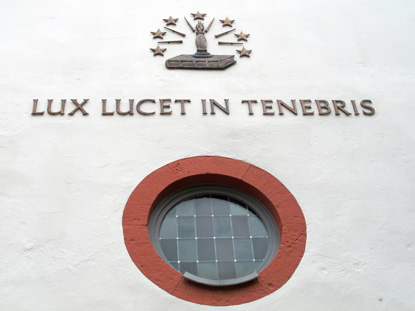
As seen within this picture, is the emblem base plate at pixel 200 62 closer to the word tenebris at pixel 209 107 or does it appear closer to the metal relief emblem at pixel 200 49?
the metal relief emblem at pixel 200 49

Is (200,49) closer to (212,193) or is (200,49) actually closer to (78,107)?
(78,107)

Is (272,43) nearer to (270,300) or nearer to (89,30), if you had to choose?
(89,30)

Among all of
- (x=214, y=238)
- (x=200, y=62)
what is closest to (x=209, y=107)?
(x=200, y=62)

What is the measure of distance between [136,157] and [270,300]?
2.53 metres

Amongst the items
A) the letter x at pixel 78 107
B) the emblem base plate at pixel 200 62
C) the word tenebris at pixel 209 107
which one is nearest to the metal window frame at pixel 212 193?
the word tenebris at pixel 209 107

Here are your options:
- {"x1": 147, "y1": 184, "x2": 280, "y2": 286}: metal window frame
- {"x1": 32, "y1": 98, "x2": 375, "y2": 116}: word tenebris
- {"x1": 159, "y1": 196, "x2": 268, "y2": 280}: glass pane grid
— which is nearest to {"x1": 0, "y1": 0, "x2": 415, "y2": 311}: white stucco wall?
{"x1": 32, "y1": 98, "x2": 375, "y2": 116}: word tenebris

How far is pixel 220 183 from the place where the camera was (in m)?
8.38

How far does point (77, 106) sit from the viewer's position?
29.1 feet

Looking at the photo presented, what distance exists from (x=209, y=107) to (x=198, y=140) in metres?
0.68

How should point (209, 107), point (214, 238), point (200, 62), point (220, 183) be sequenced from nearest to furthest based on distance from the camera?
point (214, 238), point (220, 183), point (209, 107), point (200, 62)

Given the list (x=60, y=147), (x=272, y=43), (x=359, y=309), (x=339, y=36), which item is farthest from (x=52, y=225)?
(x=339, y=36)

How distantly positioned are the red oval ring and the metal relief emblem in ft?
6.00

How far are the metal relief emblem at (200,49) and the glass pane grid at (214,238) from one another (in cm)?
223

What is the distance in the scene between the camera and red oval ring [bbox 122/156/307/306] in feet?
23.6
